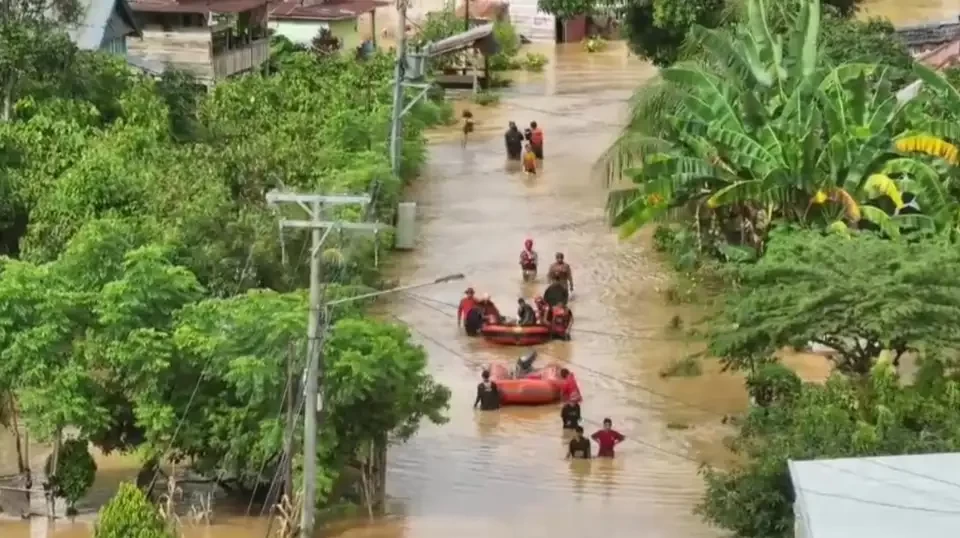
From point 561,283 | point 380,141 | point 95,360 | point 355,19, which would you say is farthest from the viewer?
point 355,19

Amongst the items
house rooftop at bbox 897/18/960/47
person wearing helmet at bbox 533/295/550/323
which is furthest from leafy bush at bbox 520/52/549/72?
person wearing helmet at bbox 533/295/550/323

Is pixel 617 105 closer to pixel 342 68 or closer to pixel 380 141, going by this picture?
pixel 342 68

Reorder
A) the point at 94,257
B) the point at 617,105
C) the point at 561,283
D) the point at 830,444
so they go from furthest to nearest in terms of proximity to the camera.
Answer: the point at 617,105
the point at 561,283
the point at 94,257
the point at 830,444

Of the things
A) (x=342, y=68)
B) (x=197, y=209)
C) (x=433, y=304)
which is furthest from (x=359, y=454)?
(x=342, y=68)

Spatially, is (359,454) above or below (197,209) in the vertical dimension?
below

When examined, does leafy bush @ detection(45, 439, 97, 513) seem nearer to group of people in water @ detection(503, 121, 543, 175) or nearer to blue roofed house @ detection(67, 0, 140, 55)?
blue roofed house @ detection(67, 0, 140, 55)

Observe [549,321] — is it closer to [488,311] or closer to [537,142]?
[488,311]

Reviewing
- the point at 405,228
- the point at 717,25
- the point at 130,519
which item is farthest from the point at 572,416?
the point at 717,25
